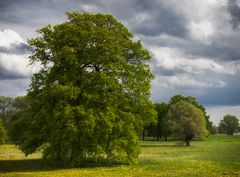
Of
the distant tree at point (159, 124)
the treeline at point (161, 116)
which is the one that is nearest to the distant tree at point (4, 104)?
the treeline at point (161, 116)

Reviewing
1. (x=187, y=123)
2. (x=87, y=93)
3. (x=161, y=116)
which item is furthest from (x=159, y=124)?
(x=87, y=93)

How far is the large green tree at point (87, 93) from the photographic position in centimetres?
4419

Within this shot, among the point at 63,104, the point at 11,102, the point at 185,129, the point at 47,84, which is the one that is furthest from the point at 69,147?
the point at 11,102

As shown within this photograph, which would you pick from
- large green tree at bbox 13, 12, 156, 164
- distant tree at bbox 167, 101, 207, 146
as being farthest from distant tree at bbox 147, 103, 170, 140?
large green tree at bbox 13, 12, 156, 164

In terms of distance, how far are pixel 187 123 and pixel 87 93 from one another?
62.2 m

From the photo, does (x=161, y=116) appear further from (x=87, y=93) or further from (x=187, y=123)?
(x=87, y=93)

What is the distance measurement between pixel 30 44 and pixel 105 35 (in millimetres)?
8390

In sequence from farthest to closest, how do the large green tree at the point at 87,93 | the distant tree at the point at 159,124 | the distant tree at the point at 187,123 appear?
the distant tree at the point at 159,124 → the distant tree at the point at 187,123 → the large green tree at the point at 87,93

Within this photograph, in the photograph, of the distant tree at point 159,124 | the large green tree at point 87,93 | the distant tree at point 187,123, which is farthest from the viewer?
the distant tree at point 159,124

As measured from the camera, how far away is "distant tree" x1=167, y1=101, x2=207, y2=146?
10344 cm

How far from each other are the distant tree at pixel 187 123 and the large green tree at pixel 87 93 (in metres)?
54.8

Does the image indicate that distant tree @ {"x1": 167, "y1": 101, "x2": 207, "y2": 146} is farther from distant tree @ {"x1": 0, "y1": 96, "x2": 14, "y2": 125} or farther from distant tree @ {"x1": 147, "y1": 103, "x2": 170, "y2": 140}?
distant tree @ {"x1": 0, "y1": 96, "x2": 14, "y2": 125}

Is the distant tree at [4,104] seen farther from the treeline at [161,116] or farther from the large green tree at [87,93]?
the large green tree at [87,93]

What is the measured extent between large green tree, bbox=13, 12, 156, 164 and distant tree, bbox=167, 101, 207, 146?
180ft
